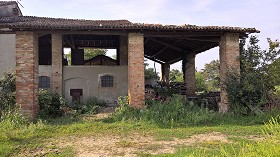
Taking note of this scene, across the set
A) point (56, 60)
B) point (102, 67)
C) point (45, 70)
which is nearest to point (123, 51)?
point (102, 67)

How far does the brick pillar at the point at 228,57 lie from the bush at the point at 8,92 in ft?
30.6

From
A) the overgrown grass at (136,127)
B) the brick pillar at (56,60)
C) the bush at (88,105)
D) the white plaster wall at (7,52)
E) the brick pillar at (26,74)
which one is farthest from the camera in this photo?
the white plaster wall at (7,52)

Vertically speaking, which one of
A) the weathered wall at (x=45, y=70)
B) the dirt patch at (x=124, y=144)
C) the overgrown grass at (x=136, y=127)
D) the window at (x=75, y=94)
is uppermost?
the weathered wall at (x=45, y=70)

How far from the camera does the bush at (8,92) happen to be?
1149cm

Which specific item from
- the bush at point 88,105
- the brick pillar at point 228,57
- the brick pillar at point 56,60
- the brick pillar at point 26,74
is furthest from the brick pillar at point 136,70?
the brick pillar at point 56,60

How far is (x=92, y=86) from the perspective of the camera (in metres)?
17.3

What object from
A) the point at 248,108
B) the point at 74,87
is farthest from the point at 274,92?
the point at 74,87

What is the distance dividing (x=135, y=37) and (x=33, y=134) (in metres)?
6.08

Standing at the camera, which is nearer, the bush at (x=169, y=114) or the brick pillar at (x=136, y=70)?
the bush at (x=169, y=114)

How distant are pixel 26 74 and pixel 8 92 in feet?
3.60

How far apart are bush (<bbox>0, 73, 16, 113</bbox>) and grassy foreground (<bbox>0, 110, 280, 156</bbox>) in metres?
1.23

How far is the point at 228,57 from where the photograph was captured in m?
13.1

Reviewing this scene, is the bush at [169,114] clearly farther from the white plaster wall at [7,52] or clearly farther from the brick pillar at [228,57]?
the white plaster wall at [7,52]

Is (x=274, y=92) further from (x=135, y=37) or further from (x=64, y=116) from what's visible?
(x=64, y=116)
